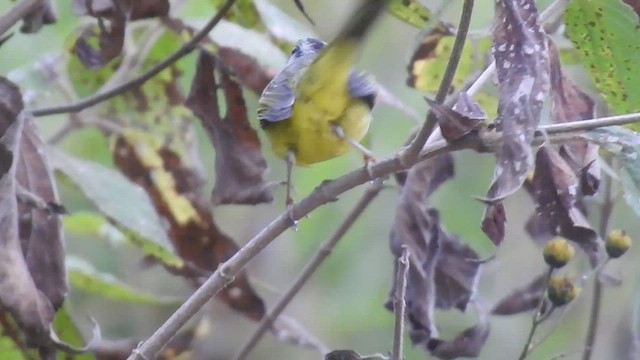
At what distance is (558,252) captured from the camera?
2.69 ft

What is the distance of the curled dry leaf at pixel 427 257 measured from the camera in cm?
79

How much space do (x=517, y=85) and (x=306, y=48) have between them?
584mm

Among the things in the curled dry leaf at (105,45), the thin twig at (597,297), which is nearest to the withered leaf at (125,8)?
the curled dry leaf at (105,45)

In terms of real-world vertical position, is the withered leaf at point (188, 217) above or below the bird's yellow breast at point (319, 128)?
below

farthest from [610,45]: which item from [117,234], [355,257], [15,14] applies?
[355,257]

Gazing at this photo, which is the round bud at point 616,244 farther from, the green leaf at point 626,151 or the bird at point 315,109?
the green leaf at point 626,151

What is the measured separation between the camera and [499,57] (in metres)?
0.48

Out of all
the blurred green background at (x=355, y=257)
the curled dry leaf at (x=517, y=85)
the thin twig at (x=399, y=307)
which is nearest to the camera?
the curled dry leaf at (x=517, y=85)

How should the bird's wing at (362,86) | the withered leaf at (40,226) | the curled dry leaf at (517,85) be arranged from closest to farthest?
the curled dry leaf at (517,85) → the withered leaf at (40,226) → the bird's wing at (362,86)

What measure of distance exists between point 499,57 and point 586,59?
154 mm

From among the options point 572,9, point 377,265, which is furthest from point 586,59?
point 377,265

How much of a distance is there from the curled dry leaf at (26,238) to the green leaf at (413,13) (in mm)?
310

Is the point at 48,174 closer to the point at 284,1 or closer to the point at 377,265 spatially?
the point at 284,1

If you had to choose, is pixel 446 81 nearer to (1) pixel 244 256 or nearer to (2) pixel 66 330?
(1) pixel 244 256
